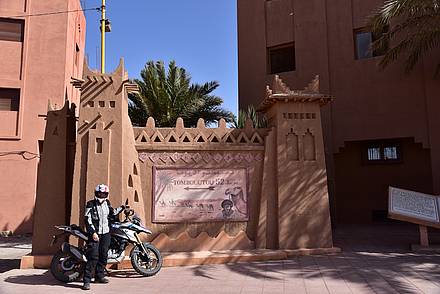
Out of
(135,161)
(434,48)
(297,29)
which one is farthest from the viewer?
(297,29)

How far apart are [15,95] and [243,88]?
8995 millimetres

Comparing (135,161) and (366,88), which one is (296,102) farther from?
(366,88)

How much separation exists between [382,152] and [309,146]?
23.5ft

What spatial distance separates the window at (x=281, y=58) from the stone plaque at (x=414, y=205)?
7.18 m

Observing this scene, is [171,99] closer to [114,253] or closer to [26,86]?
[26,86]

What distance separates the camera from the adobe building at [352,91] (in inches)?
536

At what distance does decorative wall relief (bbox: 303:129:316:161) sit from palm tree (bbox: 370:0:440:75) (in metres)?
4.09

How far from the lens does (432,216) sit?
31.5 ft

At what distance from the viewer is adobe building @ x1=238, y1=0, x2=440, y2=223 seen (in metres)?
13.6

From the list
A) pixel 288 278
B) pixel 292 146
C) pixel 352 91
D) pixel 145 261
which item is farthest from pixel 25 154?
pixel 288 278

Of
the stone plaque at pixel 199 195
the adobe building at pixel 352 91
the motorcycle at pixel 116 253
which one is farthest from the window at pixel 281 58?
the motorcycle at pixel 116 253

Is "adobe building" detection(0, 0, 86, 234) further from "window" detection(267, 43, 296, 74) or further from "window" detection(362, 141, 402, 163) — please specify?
"window" detection(362, 141, 402, 163)

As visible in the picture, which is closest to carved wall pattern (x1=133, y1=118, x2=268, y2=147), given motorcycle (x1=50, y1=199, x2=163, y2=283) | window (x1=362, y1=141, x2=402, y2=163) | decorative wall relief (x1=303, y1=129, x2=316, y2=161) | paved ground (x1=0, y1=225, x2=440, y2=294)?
decorative wall relief (x1=303, y1=129, x2=316, y2=161)

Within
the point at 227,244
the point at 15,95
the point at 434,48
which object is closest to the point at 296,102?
the point at 227,244
